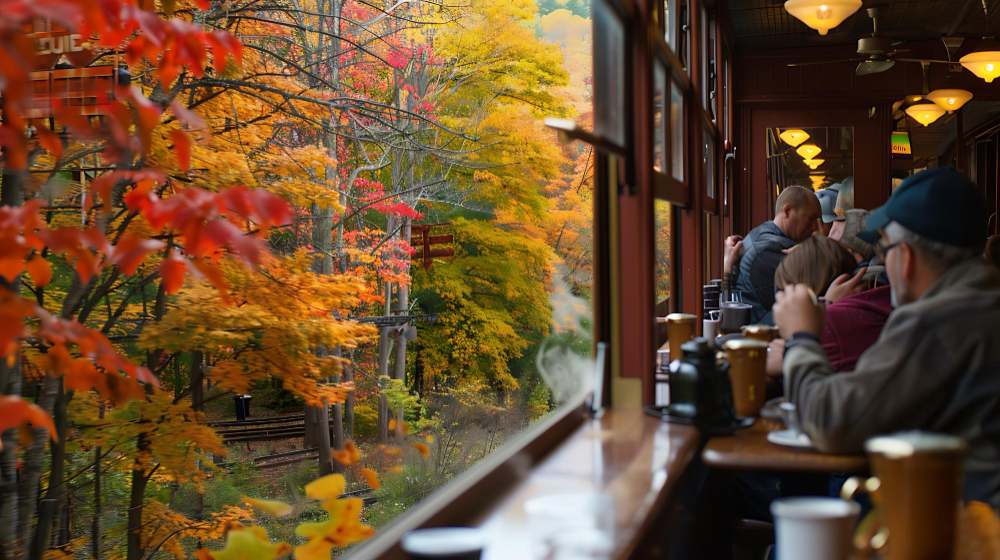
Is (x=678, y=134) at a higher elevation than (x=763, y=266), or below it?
higher

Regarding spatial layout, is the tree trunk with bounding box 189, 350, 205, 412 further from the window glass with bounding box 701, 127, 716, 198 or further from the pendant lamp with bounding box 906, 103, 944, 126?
the pendant lamp with bounding box 906, 103, 944, 126

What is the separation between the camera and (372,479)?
11086mm

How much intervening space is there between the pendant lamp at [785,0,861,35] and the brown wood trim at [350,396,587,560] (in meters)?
2.84

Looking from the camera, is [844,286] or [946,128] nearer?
[844,286]

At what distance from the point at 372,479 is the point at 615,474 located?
10.4m

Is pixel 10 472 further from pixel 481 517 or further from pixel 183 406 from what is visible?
pixel 481 517

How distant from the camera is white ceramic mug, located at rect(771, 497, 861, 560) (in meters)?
0.85

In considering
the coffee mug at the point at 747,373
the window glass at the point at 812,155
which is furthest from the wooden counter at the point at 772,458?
the window glass at the point at 812,155

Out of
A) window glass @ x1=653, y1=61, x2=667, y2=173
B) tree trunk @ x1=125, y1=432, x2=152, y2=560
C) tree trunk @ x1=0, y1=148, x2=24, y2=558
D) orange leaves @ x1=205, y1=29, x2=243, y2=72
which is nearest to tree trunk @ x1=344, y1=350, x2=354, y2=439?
tree trunk @ x1=125, y1=432, x2=152, y2=560

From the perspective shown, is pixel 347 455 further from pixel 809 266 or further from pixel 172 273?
pixel 809 266

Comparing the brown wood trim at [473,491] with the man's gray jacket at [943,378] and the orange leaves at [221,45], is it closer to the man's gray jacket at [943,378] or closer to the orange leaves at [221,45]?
the man's gray jacket at [943,378]

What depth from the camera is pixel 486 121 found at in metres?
12.4

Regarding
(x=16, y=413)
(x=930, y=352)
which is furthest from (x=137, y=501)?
(x=930, y=352)

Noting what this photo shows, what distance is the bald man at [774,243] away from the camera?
3512 millimetres
